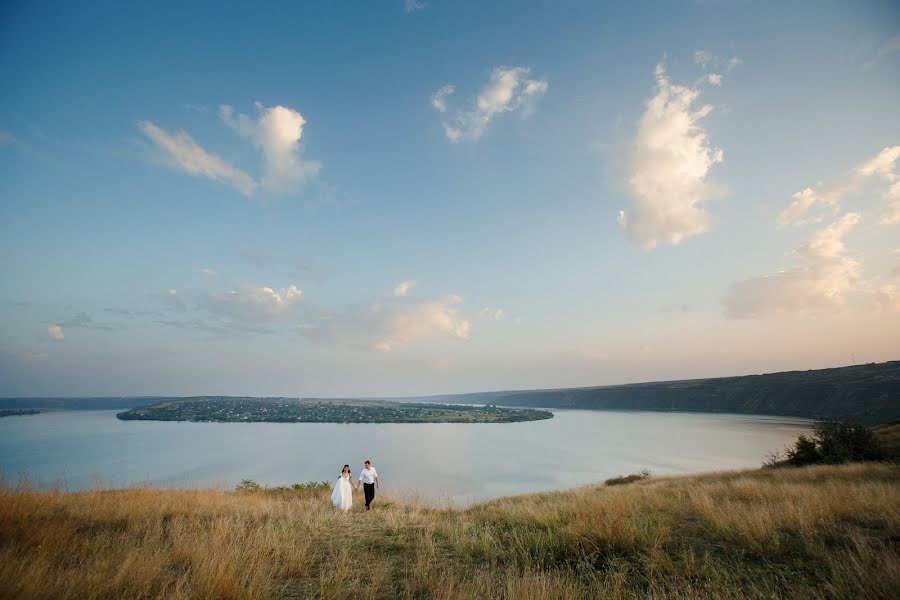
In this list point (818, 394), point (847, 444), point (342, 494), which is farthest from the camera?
point (818, 394)

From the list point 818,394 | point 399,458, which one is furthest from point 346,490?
point 818,394

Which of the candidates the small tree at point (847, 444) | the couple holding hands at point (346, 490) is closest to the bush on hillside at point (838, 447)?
the small tree at point (847, 444)

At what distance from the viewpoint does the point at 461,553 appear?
6.36m

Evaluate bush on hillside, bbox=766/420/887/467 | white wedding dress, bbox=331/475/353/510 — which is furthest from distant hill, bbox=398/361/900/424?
white wedding dress, bbox=331/475/353/510

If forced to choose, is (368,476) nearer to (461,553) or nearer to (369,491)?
(369,491)

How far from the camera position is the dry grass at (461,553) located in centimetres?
441

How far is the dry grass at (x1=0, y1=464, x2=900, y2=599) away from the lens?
4.41 meters

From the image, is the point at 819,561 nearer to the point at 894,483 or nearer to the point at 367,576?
the point at 367,576

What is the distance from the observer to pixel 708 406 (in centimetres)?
18988

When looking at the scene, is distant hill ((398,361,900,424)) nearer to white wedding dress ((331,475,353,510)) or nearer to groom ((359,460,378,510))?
groom ((359,460,378,510))

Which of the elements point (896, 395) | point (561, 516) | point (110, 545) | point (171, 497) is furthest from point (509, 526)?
point (896, 395)

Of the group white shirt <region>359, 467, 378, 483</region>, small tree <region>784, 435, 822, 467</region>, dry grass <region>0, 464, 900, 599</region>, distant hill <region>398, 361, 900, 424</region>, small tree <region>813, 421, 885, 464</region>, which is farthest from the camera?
distant hill <region>398, 361, 900, 424</region>

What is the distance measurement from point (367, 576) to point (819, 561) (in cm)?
626

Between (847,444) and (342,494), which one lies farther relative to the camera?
(847,444)
